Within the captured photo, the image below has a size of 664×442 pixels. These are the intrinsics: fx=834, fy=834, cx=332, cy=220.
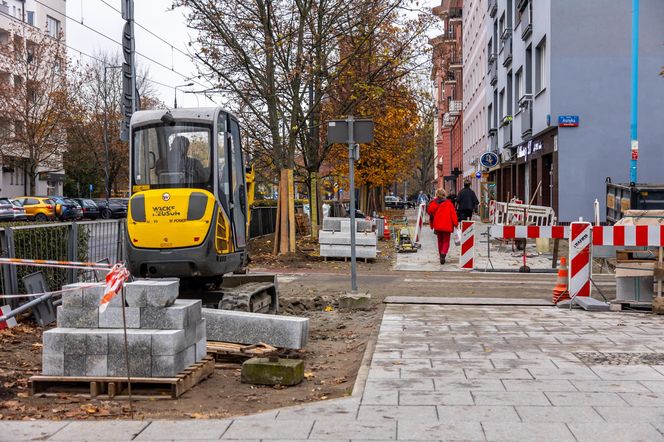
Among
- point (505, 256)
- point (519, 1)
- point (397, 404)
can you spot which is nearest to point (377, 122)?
point (505, 256)

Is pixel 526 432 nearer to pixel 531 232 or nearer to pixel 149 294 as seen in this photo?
pixel 149 294

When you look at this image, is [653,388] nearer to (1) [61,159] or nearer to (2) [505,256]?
(2) [505,256]

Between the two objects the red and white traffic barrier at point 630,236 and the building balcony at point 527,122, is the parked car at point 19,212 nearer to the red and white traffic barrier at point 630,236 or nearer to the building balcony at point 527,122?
the building balcony at point 527,122

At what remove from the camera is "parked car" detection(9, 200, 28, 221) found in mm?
42281

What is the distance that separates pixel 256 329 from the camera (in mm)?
8273

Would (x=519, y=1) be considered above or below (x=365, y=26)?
above

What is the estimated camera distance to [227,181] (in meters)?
11.4

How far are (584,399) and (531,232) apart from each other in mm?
8003

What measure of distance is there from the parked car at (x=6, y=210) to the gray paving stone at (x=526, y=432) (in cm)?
3924

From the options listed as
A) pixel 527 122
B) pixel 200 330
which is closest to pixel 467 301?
pixel 200 330

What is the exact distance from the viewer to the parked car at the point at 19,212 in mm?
42281

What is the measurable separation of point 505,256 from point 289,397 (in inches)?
596

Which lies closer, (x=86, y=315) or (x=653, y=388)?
(x=653, y=388)

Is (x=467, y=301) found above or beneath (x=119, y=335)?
beneath
